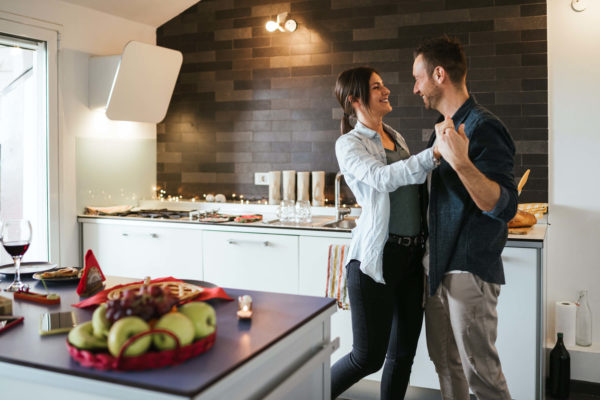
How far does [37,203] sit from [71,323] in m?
2.61

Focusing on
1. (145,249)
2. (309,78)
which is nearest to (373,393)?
(145,249)

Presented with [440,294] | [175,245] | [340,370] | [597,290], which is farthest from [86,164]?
[597,290]

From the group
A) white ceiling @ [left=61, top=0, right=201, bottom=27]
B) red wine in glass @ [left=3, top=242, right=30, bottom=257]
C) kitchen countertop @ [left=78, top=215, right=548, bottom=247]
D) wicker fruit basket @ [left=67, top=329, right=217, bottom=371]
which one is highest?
white ceiling @ [left=61, top=0, right=201, bottom=27]

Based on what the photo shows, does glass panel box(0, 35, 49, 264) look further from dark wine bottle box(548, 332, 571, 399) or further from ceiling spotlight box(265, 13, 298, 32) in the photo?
dark wine bottle box(548, 332, 571, 399)

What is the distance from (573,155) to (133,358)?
308 centimetres

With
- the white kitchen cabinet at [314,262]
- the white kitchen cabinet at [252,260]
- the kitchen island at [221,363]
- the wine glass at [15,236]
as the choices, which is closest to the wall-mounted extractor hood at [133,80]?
the white kitchen cabinet at [252,260]

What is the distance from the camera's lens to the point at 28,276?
198 centimetres

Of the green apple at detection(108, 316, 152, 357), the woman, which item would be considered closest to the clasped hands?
the woman

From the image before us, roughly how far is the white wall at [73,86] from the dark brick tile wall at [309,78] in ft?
1.95

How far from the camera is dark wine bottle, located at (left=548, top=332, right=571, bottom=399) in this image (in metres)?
3.27

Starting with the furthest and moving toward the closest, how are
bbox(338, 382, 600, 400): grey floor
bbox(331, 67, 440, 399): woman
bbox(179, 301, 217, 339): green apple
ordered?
1. bbox(338, 382, 600, 400): grey floor
2. bbox(331, 67, 440, 399): woman
3. bbox(179, 301, 217, 339): green apple

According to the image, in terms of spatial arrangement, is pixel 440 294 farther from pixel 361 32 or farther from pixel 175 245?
pixel 361 32

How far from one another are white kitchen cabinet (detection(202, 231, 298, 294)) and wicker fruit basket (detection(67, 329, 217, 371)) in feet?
7.22

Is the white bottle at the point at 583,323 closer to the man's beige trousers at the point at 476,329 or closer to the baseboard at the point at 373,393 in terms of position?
the baseboard at the point at 373,393
